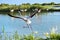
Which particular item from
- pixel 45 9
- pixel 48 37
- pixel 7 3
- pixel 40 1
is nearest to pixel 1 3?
pixel 7 3

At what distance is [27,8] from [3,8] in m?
1.53

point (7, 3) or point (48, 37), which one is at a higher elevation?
point (48, 37)

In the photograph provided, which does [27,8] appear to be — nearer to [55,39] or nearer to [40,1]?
[40,1]

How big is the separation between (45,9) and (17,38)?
1410cm

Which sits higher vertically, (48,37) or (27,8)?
(48,37)

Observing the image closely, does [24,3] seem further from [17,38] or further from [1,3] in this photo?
[17,38]

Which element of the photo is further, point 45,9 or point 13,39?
point 45,9

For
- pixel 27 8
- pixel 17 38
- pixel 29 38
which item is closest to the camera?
pixel 17 38

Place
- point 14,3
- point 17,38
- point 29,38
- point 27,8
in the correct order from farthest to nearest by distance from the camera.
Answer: point 14,3
point 27,8
point 29,38
point 17,38

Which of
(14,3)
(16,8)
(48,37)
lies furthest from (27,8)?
(48,37)

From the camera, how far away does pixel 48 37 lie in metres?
7.95

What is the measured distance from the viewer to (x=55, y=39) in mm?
7672

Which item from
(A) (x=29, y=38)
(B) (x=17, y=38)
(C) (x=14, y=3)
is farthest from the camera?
(C) (x=14, y=3)

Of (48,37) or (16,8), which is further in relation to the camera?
(16,8)
